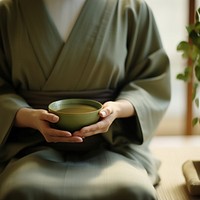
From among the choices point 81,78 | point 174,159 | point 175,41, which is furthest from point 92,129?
point 175,41

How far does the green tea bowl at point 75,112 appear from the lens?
1.17 metres

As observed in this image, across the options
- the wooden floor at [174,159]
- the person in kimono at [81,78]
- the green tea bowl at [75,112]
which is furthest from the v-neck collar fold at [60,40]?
the wooden floor at [174,159]

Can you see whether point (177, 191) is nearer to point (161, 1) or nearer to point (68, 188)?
point (68, 188)

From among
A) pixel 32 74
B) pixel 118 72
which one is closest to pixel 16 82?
pixel 32 74

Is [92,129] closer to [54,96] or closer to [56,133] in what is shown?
[56,133]

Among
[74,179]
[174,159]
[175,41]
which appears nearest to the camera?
[74,179]

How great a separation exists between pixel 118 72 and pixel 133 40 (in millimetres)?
131

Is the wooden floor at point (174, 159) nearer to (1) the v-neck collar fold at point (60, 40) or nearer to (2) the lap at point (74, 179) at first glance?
(2) the lap at point (74, 179)

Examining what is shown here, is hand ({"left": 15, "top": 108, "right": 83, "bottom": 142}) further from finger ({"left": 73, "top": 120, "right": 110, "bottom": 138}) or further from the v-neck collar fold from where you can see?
the v-neck collar fold

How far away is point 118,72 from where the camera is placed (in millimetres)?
1374

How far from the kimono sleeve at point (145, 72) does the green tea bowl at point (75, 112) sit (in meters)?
0.16

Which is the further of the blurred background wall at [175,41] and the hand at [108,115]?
the blurred background wall at [175,41]

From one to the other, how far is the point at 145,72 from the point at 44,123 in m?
0.41

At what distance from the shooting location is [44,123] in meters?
1.22
